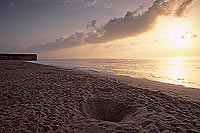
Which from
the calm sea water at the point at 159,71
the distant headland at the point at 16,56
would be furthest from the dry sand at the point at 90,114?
the distant headland at the point at 16,56

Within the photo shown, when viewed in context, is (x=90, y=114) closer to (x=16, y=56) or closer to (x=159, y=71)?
(x=159, y=71)

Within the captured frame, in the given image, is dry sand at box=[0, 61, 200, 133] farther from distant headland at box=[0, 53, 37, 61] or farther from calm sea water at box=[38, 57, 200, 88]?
distant headland at box=[0, 53, 37, 61]

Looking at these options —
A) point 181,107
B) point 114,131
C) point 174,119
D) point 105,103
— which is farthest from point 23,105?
point 181,107

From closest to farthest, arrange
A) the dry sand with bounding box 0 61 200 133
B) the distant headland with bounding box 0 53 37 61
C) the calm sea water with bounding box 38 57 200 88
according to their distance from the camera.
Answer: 1. the dry sand with bounding box 0 61 200 133
2. the calm sea water with bounding box 38 57 200 88
3. the distant headland with bounding box 0 53 37 61

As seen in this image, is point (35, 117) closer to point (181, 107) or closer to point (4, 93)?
point (4, 93)

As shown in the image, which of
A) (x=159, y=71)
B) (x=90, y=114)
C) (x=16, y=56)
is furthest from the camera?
(x=16, y=56)

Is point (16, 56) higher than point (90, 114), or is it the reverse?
point (16, 56)

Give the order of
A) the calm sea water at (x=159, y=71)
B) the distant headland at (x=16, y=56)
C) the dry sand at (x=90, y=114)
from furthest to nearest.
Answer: the distant headland at (x=16, y=56), the calm sea water at (x=159, y=71), the dry sand at (x=90, y=114)

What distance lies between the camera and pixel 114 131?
9.76 feet

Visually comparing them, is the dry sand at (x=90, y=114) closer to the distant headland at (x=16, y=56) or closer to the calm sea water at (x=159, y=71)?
the calm sea water at (x=159, y=71)

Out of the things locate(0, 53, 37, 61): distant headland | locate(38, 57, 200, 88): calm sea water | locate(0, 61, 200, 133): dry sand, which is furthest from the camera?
locate(0, 53, 37, 61): distant headland

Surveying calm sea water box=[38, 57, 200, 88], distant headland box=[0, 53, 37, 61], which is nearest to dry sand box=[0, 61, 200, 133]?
calm sea water box=[38, 57, 200, 88]

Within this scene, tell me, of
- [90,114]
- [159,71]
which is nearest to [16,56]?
[159,71]

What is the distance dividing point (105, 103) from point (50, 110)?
87.7 inches
